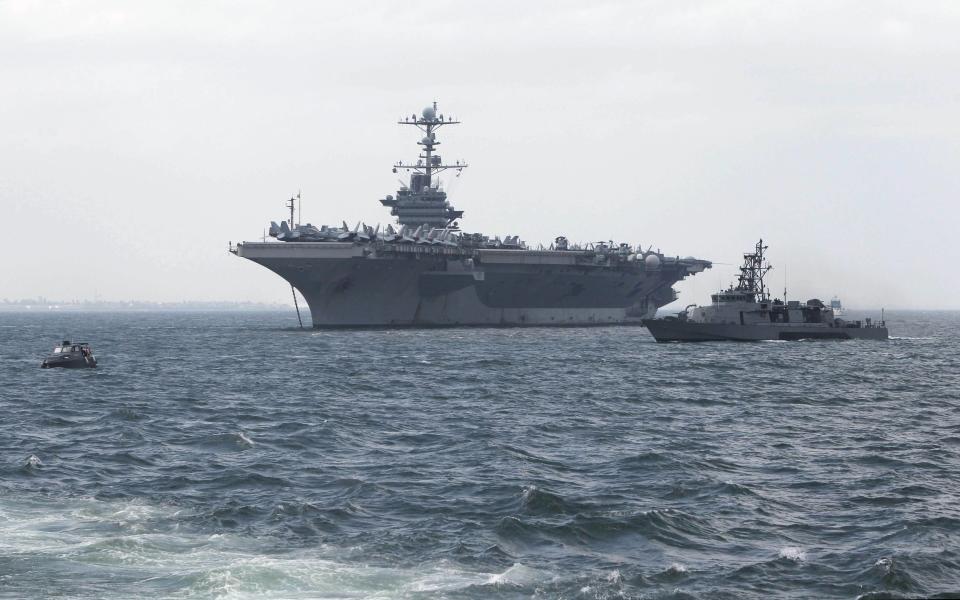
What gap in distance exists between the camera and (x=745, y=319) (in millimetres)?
67125

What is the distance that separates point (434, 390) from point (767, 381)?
1296cm

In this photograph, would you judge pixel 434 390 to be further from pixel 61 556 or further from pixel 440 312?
pixel 440 312

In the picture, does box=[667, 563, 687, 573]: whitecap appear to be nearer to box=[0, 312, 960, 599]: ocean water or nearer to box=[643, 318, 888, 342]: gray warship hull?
box=[0, 312, 960, 599]: ocean water

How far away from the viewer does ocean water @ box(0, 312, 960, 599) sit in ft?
48.8

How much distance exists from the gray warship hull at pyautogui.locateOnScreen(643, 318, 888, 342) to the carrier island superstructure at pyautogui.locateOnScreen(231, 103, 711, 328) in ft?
43.8

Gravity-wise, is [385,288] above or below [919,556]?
above

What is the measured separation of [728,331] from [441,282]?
20118mm

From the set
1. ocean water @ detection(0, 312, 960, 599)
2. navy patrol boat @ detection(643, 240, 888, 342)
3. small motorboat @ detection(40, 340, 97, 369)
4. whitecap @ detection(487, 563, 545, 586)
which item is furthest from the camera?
navy patrol boat @ detection(643, 240, 888, 342)

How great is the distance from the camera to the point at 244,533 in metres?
17.3

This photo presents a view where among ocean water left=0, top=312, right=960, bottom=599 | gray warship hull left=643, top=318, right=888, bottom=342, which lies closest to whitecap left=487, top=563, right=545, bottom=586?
ocean water left=0, top=312, right=960, bottom=599

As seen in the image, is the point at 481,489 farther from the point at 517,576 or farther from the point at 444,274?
the point at 444,274

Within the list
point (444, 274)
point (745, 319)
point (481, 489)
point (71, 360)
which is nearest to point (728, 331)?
point (745, 319)

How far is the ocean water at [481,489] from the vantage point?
14.9 meters

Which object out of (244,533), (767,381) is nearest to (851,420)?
(767,381)
